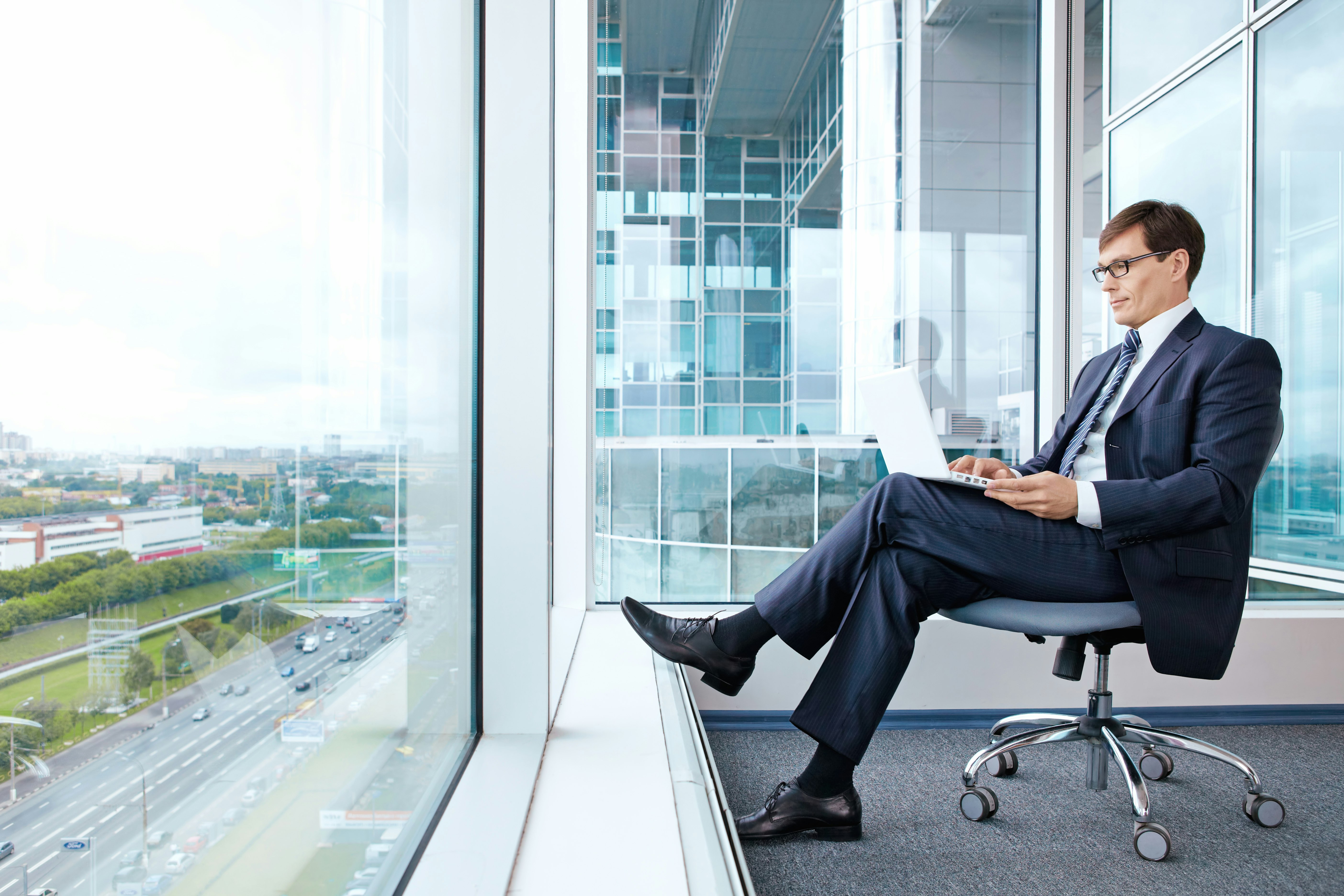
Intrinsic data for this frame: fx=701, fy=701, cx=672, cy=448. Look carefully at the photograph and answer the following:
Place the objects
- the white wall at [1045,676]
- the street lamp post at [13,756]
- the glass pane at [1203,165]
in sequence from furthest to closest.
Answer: the glass pane at [1203,165]
the white wall at [1045,676]
the street lamp post at [13,756]

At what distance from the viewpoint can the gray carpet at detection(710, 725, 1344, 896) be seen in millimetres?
1150

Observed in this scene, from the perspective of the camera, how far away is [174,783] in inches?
12.4

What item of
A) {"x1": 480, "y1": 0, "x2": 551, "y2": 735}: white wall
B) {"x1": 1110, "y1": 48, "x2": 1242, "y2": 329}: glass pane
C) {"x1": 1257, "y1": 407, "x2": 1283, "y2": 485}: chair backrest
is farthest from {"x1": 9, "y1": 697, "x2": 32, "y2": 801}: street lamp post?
{"x1": 1110, "y1": 48, "x2": 1242, "y2": 329}: glass pane

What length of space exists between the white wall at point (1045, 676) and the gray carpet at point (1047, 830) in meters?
0.14

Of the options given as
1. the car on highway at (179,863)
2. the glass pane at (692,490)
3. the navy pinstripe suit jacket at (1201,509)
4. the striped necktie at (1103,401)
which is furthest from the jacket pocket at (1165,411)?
the car on highway at (179,863)

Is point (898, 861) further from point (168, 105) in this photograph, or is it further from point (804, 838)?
point (168, 105)

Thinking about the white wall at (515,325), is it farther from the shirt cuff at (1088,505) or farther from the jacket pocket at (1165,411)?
the jacket pocket at (1165,411)

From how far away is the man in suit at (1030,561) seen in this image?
1.21 m

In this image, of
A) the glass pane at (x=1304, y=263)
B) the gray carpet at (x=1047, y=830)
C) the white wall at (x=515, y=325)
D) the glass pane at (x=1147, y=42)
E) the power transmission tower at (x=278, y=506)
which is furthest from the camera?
the glass pane at (x=1147, y=42)

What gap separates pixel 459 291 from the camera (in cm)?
96

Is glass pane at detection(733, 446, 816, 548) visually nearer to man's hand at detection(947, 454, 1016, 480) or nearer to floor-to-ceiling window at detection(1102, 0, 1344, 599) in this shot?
Result: man's hand at detection(947, 454, 1016, 480)

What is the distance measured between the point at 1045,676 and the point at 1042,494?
0.97 metres

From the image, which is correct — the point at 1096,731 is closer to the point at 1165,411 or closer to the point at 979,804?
the point at 979,804

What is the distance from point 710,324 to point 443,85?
56.3 inches
